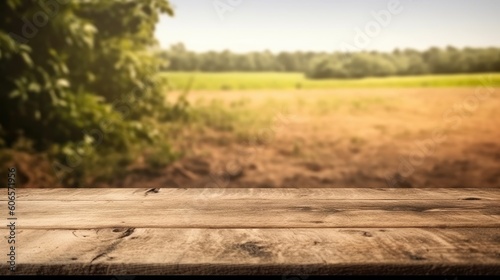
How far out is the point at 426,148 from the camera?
13.4 feet

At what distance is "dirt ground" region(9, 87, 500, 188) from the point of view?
4.02 meters

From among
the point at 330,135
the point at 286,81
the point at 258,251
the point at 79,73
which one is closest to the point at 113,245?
the point at 258,251

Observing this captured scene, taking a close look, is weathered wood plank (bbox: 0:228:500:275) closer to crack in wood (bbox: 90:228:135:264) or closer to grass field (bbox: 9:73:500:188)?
crack in wood (bbox: 90:228:135:264)

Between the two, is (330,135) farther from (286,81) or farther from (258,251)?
(258,251)

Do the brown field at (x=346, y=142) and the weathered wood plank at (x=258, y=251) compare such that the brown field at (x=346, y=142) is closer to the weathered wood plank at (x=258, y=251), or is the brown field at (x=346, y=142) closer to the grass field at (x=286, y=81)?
the grass field at (x=286, y=81)

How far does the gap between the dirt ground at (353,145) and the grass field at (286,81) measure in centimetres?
7

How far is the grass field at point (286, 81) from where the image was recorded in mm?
4320

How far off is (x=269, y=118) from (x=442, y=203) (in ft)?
10.6

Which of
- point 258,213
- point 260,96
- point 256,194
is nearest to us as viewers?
point 258,213

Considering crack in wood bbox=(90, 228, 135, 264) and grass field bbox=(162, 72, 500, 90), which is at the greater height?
crack in wood bbox=(90, 228, 135, 264)

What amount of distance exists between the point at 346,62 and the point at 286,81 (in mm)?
558

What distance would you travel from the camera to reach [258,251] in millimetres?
654

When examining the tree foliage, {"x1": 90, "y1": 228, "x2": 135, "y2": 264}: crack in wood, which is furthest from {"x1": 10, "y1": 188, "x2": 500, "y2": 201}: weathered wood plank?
the tree foliage

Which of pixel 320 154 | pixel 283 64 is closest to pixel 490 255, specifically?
pixel 320 154
